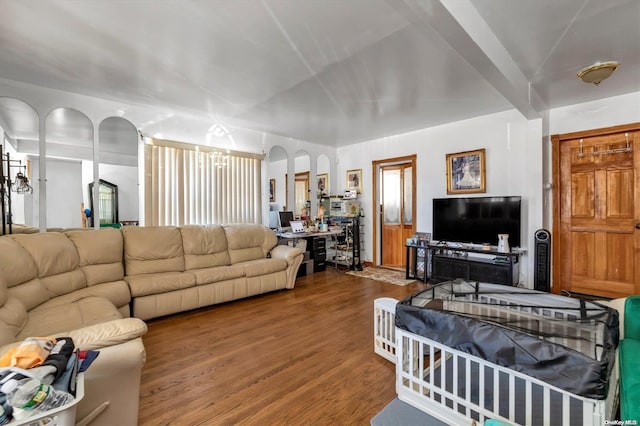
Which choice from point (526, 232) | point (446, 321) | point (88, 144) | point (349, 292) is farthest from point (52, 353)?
point (88, 144)

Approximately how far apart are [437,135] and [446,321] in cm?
413

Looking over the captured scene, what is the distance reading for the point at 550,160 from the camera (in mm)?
4066

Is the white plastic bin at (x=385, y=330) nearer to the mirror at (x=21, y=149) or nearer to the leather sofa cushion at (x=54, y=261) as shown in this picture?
the leather sofa cushion at (x=54, y=261)

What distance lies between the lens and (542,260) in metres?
3.86

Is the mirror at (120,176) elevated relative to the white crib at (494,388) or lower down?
elevated

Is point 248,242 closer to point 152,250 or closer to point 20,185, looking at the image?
point 152,250

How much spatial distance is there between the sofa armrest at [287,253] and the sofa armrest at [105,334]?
111 inches

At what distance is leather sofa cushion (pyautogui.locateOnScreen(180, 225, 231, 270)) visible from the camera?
3855mm

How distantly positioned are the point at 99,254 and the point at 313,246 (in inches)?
129

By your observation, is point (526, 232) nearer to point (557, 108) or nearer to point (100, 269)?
point (557, 108)

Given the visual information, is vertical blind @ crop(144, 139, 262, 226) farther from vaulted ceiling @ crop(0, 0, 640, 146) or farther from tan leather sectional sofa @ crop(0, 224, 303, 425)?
vaulted ceiling @ crop(0, 0, 640, 146)

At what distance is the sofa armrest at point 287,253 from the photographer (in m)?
4.28

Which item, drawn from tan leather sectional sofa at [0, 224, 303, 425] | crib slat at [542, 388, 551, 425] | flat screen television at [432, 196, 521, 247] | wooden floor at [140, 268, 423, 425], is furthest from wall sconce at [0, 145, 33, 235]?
flat screen television at [432, 196, 521, 247]

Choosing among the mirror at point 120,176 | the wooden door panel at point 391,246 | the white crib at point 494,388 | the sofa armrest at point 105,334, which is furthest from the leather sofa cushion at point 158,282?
the wooden door panel at point 391,246
